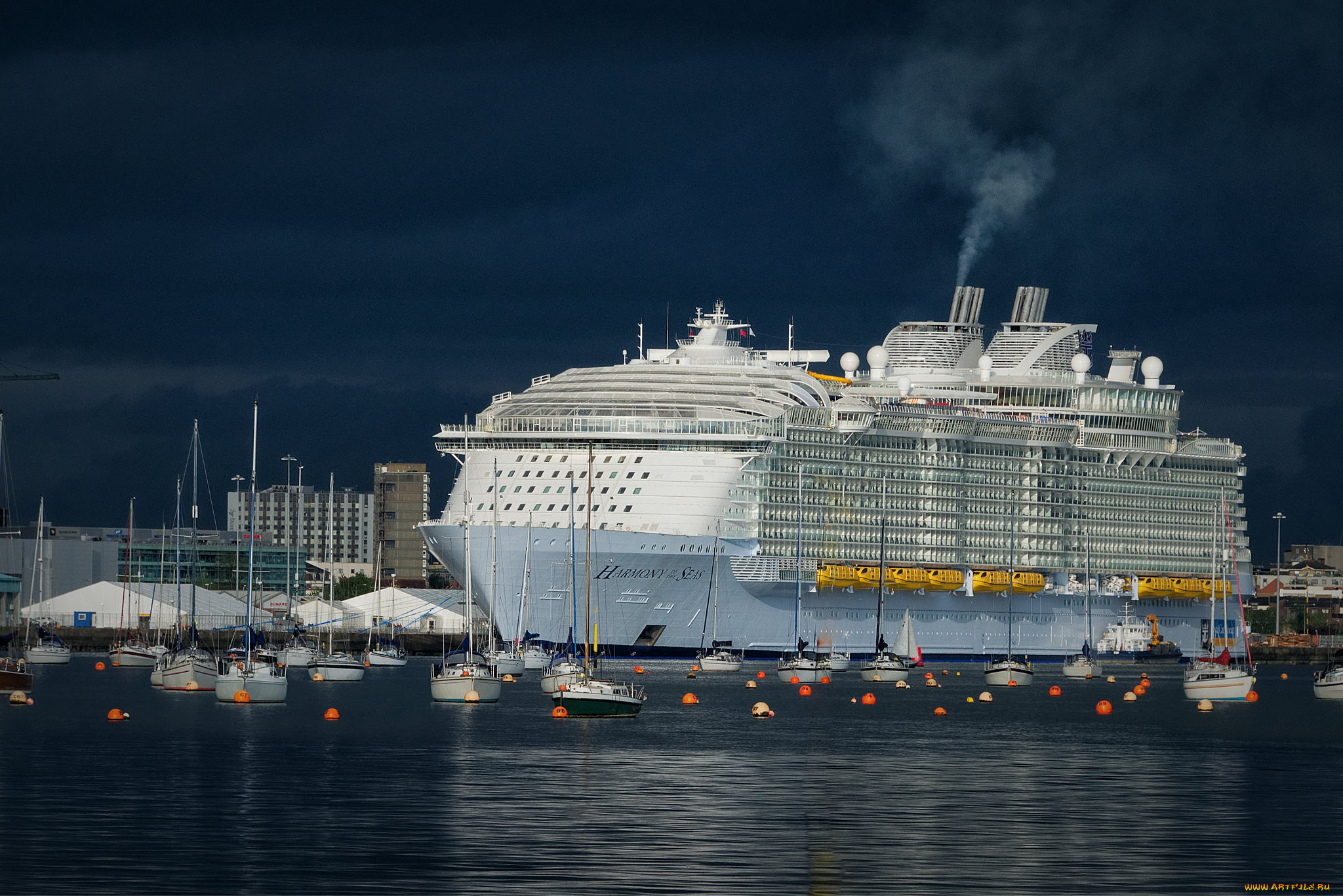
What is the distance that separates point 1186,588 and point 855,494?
29.0 m

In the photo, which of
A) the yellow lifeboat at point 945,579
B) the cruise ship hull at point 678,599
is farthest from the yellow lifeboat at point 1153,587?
the yellow lifeboat at point 945,579

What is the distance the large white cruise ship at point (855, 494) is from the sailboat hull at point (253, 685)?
60.4 ft

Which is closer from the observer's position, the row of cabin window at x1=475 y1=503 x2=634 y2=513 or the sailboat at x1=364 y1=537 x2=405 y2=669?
the row of cabin window at x1=475 y1=503 x2=634 y2=513

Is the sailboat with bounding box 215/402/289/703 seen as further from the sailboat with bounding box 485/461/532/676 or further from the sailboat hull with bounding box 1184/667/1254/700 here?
the sailboat hull with bounding box 1184/667/1254/700

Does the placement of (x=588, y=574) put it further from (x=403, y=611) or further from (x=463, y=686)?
(x=403, y=611)

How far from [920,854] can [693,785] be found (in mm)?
11396

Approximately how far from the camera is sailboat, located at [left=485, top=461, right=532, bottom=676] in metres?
96.8

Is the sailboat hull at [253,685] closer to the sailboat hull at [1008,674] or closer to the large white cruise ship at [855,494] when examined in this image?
the large white cruise ship at [855,494]

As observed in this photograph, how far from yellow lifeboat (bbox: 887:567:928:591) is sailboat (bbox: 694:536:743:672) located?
12.0 meters

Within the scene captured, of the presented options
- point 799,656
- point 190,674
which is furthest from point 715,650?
point 190,674

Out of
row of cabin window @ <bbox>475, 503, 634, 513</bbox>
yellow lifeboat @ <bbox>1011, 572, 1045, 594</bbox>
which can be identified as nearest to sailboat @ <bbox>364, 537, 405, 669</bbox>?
row of cabin window @ <bbox>475, 503, 634, 513</bbox>

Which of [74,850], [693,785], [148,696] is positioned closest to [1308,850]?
[693,785]

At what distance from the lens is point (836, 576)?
113938 mm

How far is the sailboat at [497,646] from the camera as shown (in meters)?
96.8
